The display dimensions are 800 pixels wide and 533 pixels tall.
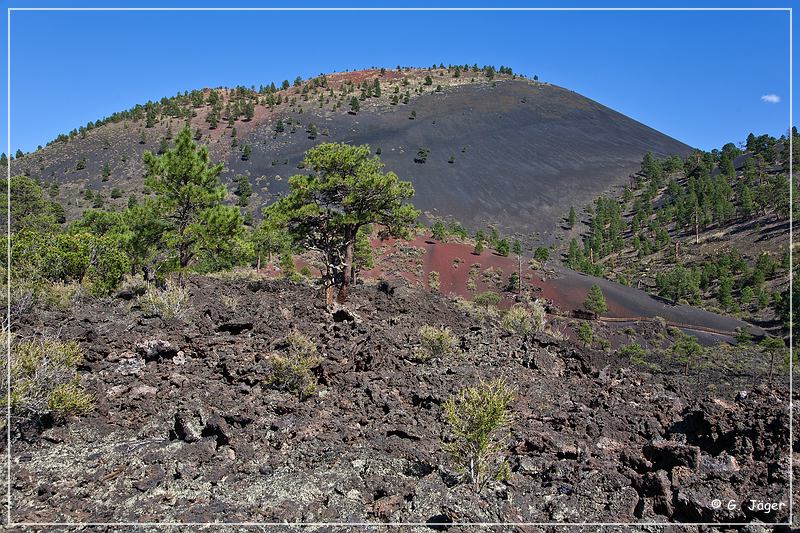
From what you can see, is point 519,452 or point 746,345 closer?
point 519,452

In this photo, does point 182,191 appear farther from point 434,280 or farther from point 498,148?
point 498,148

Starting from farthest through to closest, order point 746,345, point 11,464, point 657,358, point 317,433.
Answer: point 746,345, point 657,358, point 317,433, point 11,464

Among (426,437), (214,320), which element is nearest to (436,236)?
(214,320)

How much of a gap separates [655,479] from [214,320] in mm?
8222

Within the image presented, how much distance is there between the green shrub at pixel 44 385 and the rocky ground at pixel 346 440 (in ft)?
0.71

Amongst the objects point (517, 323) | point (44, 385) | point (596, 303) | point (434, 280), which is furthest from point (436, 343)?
point (434, 280)

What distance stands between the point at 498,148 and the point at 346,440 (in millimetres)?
75486

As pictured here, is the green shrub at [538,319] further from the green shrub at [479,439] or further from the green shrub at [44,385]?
the green shrub at [44,385]

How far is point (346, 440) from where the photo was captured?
6.78 m

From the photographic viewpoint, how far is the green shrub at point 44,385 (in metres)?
5.98

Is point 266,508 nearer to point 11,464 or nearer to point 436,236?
point 11,464

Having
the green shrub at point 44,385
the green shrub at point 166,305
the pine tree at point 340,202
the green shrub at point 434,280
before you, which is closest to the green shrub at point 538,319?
the pine tree at point 340,202

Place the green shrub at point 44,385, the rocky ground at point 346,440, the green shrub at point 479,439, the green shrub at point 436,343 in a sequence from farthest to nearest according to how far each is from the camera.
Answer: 1. the green shrub at point 436,343
2. the green shrub at point 44,385
3. the green shrub at point 479,439
4. the rocky ground at point 346,440

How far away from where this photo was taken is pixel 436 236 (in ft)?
142
